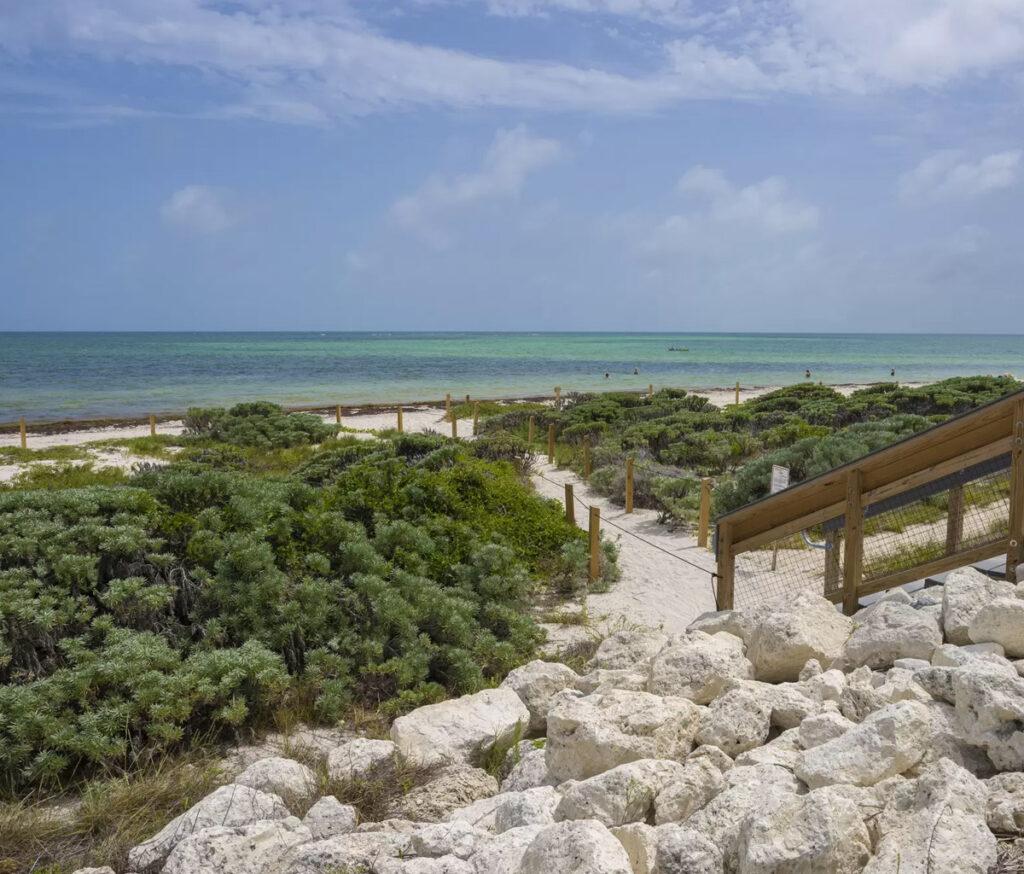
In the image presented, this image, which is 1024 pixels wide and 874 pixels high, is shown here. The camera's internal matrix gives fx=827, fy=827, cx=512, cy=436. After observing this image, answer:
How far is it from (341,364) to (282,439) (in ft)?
185

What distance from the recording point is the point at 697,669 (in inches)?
181

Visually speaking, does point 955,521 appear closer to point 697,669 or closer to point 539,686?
point 697,669

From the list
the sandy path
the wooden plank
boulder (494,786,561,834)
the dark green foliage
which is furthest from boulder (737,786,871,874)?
the dark green foliage

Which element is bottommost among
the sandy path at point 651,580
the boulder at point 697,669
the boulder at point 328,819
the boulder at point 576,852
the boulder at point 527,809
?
the sandy path at point 651,580

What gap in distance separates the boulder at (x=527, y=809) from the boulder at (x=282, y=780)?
112 cm

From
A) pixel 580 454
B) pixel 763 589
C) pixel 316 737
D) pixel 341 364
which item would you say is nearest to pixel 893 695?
pixel 316 737

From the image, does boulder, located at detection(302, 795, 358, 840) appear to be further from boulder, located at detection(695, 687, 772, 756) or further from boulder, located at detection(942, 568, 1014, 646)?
boulder, located at detection(942, 568, 1014, 646)

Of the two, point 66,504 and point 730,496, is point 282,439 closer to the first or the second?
point 730,496

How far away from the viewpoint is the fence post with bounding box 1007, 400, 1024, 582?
16.6ft

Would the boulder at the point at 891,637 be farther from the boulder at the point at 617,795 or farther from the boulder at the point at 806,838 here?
the boulder at the point at 806,838

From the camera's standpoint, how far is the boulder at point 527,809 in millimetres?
3393

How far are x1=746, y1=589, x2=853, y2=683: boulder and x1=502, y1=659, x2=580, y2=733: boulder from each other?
117 cm

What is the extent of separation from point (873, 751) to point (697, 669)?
4.97ft

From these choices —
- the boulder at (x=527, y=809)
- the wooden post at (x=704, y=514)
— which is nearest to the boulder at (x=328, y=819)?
the boulder at (x=527, y=809)
